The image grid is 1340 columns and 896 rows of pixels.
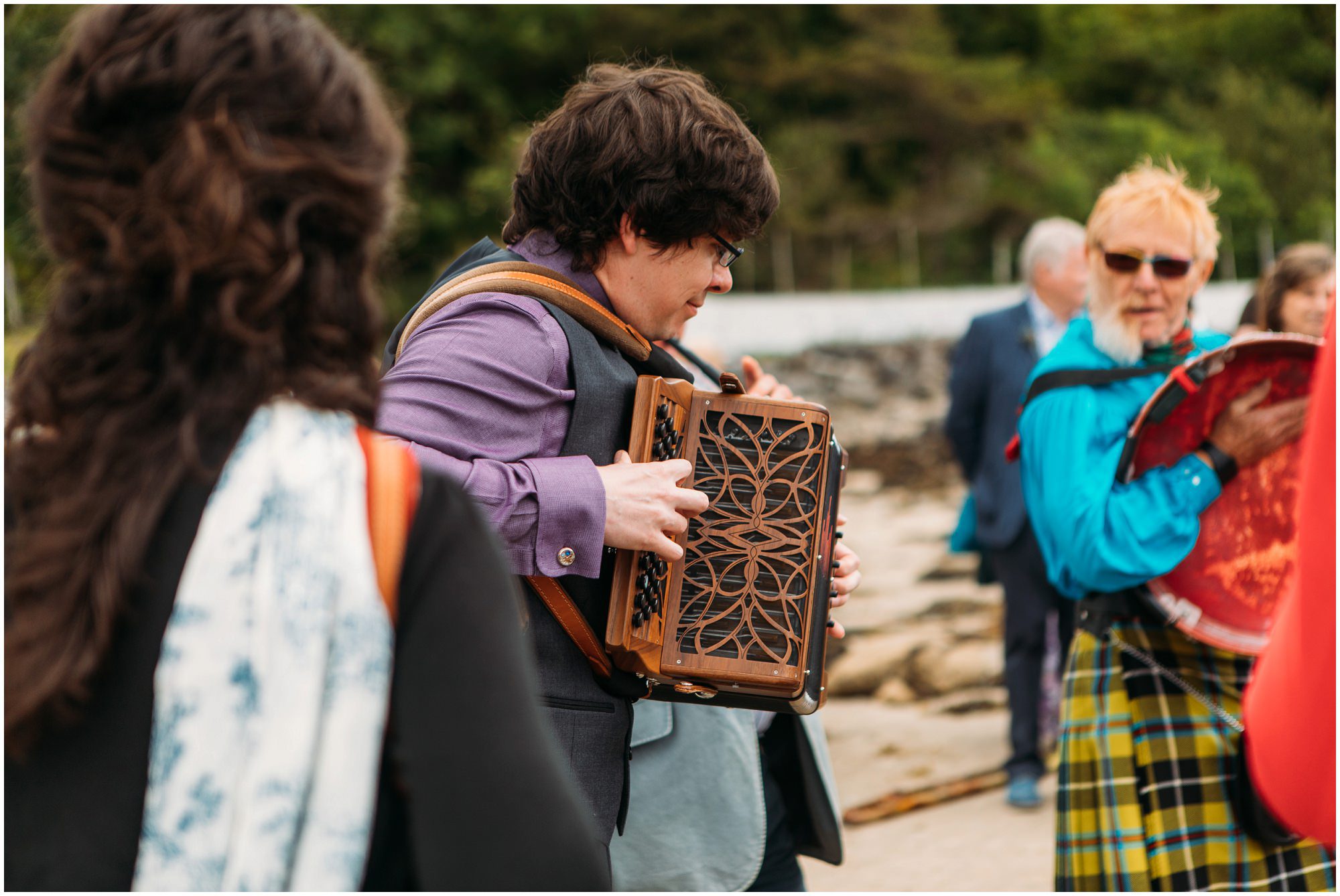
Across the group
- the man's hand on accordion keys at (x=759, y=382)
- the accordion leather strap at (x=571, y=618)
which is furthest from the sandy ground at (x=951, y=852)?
the accordion leather strap at (x=571, y=618)

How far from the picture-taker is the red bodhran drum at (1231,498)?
2.95 metres

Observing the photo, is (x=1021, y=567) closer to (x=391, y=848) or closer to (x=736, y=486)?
(x=736, y=486)

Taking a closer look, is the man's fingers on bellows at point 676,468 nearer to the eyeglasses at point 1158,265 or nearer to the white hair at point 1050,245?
the eyeglasses at point 1158,265

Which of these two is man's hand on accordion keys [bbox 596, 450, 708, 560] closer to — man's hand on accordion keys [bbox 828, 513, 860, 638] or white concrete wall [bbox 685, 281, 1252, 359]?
man's hand on accordion keys [bbox 828, 513, 860, 638]

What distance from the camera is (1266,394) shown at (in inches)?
119

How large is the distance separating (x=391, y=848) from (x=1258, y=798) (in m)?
2.46

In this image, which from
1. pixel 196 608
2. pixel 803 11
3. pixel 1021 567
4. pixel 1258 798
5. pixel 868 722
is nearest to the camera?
pixel 196 608

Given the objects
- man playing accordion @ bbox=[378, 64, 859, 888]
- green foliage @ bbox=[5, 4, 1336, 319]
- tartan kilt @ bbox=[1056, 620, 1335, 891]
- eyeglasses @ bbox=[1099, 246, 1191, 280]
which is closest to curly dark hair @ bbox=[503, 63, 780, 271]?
man playing accordion @ bbox=[378, 64, 859, 888]

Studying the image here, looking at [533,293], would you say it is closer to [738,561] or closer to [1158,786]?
[738,561]

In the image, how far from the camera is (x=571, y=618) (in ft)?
7.09

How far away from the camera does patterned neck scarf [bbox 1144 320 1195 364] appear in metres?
3.21

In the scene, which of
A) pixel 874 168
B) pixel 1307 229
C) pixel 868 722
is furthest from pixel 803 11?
pixel 868 722

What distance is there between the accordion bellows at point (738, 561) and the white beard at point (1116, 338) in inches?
46.0

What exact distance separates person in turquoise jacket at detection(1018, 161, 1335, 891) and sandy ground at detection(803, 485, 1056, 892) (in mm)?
1186
